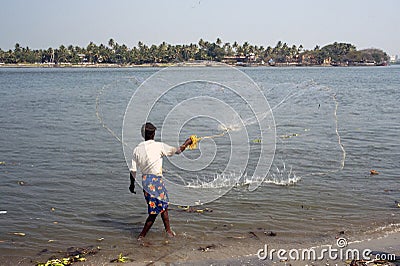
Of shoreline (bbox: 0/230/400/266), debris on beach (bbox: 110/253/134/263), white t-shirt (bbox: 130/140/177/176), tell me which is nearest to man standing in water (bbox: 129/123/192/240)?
white t-shirt (bbox: 130/140/177/176)

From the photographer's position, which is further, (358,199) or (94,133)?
(94,133)

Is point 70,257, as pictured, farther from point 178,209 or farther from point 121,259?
point 178,209

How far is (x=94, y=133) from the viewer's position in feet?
53.4

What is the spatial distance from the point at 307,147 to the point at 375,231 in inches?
260

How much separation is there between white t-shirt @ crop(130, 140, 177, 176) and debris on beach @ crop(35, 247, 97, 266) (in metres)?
1.24

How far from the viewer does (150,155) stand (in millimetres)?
6422

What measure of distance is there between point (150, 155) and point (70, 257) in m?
1.66

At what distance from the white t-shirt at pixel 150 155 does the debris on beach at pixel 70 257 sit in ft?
4.08

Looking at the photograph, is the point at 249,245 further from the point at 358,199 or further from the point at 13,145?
the point at 13,145

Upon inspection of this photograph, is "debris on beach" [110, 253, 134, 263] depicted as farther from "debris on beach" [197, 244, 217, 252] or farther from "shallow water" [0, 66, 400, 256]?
"debris on beach" [197, 244, 217, 252]

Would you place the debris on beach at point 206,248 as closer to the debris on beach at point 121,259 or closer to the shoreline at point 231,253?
the shoreline at point 231,253

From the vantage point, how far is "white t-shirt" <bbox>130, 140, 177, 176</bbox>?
253 inches

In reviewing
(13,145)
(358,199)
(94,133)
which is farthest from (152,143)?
(94,133)

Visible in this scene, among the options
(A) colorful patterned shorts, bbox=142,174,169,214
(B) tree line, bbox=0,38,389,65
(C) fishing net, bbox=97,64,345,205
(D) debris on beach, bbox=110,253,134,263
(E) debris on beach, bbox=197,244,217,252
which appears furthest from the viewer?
(B) tree line, bbox=0,38,389,65
